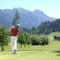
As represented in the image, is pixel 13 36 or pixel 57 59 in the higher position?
pixel 13 36

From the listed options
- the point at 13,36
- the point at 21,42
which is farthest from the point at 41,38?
the point at 13,36

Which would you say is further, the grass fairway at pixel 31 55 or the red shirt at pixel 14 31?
the red shirt at pixel 14 31

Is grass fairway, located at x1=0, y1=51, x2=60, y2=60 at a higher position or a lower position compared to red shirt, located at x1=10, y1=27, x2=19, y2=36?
lower

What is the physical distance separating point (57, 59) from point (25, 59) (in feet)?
5.04

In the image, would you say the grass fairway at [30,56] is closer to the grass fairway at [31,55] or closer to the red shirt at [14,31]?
the grass fairway at [31,55]

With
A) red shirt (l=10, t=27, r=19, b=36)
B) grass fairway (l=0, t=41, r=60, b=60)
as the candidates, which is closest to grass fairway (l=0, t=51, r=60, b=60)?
grass fairway (l=0, t=41, r=60, b=60)

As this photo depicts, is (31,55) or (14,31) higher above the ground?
(14,31)

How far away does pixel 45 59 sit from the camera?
13.3m

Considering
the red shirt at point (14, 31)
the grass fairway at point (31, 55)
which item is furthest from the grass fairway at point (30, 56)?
the red shirt at point (14, 31)

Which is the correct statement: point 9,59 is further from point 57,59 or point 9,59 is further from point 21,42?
point 21,42

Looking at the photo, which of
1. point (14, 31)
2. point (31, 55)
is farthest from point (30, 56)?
point (14, 31)

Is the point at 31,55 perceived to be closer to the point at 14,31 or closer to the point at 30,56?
the point at 30,56

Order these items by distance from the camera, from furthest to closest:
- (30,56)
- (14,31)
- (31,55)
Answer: (14,31) < (31,55) < (30,56)

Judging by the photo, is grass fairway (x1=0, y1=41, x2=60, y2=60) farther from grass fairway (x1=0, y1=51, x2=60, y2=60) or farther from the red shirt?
the red shirt
